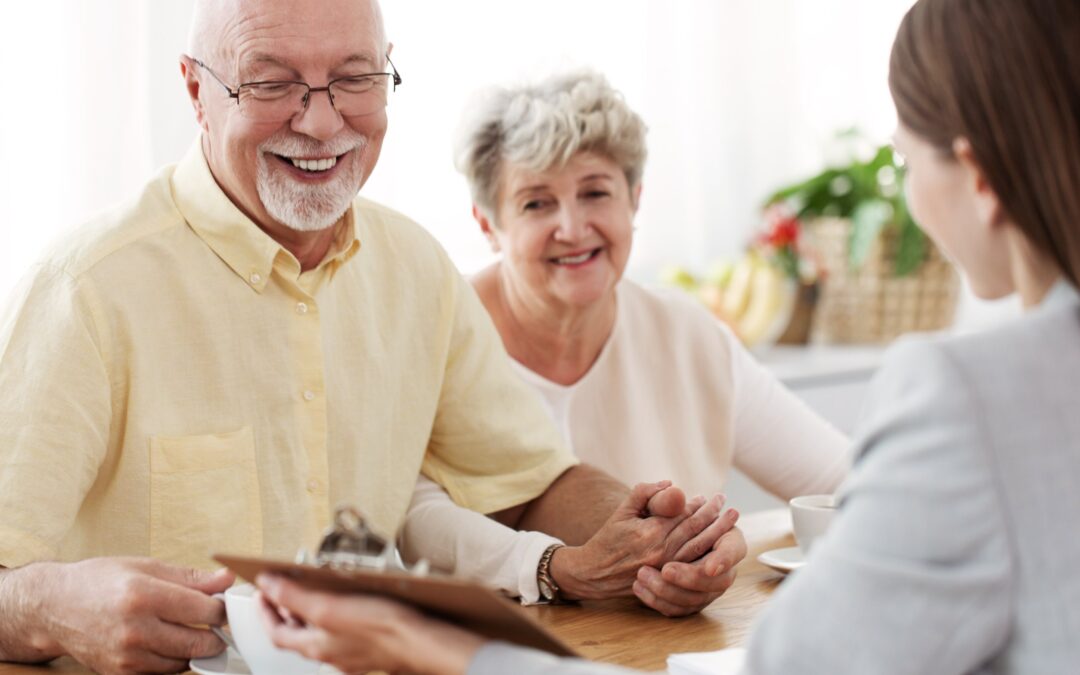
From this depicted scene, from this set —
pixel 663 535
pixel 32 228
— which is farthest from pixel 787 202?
pixel 663 535

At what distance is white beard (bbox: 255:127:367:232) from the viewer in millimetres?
1607

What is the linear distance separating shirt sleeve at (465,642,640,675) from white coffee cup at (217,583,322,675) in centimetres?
22

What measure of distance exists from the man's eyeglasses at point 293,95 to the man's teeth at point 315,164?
6cm

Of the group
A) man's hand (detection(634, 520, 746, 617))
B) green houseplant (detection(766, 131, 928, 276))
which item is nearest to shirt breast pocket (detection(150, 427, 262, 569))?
man's hand (detection(634, 520, 746, 617))

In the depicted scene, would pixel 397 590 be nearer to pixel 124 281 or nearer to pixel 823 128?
pixel 124 281

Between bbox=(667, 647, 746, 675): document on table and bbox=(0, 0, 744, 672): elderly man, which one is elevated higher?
bbox=(0, 0, 744, 672): elderly man

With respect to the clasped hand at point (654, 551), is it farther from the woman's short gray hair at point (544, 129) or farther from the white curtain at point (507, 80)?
the white curtain at point (507, 80)

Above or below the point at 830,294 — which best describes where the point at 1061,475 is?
above

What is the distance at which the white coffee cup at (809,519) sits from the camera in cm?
152

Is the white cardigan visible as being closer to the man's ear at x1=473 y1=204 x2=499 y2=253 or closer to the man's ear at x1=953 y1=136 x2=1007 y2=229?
the man's ear at x1=473 y1=204 x2=499 y2=253

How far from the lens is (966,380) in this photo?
83 cm

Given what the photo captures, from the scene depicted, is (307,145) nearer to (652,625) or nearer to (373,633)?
(652,625)

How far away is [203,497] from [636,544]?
1.65ft

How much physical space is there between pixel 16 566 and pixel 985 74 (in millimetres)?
1025
